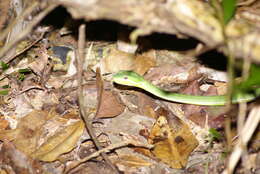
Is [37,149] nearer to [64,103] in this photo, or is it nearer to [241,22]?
[64,103]

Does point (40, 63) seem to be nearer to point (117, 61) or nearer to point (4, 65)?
point (4, 65)

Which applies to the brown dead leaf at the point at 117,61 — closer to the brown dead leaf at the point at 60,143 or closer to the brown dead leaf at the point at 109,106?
the brown dead leaf at the point at 109,106

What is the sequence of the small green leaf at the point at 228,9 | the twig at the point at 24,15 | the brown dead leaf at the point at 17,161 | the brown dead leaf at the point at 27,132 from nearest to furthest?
the small green leaf at the point at 228,9
the twig at the point at 24,15
the brown dead leaf at the point at 17,161
the brown dead leaf at the point at 27,132

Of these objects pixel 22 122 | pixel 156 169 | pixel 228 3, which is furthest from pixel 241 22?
pixel 22 122

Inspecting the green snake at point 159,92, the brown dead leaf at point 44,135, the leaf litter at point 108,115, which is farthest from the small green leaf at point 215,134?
the brown dead leaf at point 44,135

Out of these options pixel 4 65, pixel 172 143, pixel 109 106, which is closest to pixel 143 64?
pixel 109 106

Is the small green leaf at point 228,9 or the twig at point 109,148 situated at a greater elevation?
the small green leaf at point 228,9
